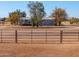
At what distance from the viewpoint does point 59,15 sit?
6.03 metres

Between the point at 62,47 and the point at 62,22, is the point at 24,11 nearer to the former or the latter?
the point at 62,22

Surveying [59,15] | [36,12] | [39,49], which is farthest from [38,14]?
[39,49]

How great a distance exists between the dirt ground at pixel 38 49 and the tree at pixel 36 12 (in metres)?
1.85

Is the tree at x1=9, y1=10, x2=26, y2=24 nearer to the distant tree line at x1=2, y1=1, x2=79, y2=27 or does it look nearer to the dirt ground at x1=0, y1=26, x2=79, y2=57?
the distant tree line at x1=2, y1=1, x2=79, y2=27

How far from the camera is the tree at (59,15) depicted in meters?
6.02

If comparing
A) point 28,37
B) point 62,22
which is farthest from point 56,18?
point 28,37

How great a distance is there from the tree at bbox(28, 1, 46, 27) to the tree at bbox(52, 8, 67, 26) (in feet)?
0.77

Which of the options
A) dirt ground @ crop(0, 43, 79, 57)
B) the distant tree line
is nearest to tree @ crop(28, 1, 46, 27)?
the distant tree line

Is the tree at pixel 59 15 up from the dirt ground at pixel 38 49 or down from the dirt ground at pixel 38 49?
up

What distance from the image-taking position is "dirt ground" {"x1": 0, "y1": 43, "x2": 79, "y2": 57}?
26.1ft

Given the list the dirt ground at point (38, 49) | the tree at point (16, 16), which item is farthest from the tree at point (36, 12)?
the dirt ground at point (38, 49)

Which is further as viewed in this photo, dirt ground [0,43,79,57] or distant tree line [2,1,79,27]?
dirt ground [0,43,79,57]

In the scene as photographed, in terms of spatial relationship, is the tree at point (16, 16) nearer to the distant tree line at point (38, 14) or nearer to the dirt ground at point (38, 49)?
the distant tree line at point (38, 14)

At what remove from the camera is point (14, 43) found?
354 inches
